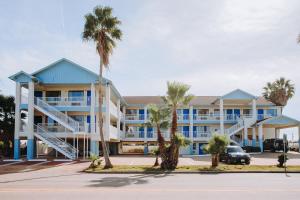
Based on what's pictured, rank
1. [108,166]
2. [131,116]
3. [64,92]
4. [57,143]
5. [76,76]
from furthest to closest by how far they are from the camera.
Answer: [131,116], [64,92], [76,76], [57,143], [108,166]

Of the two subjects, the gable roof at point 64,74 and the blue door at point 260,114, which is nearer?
the gable roof at point 64,74

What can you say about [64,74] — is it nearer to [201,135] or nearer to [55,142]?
[55,142]

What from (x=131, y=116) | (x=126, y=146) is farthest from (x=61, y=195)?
(x=126, y=146)

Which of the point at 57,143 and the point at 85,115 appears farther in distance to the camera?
the point at 85,115

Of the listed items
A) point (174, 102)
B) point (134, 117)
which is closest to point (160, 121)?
point (174, 102)

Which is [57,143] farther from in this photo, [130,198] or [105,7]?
[130,198]

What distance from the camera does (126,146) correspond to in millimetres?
62781

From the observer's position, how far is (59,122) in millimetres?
32500

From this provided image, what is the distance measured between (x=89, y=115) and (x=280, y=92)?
37.5m

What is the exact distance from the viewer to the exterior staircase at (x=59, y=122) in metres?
32.1

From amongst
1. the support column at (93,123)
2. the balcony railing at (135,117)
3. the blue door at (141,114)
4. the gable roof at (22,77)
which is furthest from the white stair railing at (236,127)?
the gable roof at (22,77)

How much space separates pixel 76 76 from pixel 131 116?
15.5 metres

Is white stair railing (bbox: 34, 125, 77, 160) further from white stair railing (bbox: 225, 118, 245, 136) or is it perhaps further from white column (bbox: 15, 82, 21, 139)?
white stair railing (bbox: 225, 118, 245, 136)

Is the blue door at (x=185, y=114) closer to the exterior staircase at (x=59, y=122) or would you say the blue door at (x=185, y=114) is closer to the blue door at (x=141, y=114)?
the blue door at (x=141, y=114)
